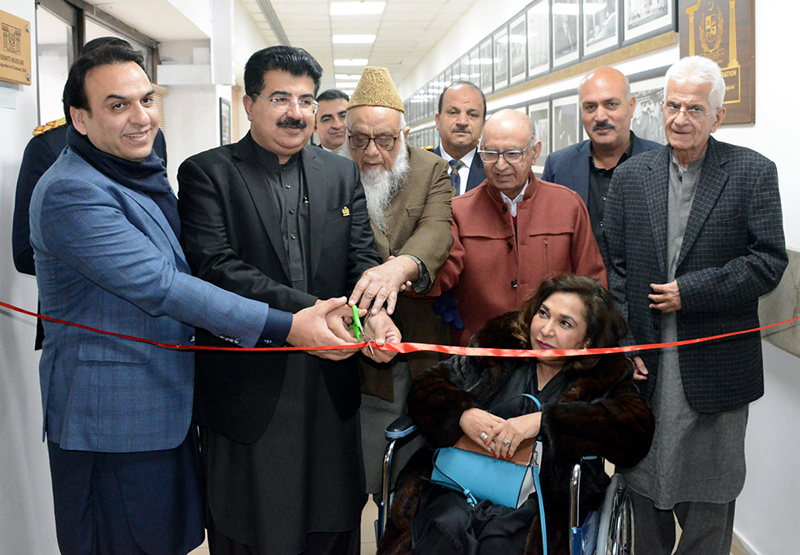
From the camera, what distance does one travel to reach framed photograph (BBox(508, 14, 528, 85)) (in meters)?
5.88

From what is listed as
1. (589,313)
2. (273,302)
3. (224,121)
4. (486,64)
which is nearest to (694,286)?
(589,313)

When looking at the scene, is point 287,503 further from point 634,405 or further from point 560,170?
point 560,170

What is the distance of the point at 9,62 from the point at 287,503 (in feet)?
5.56

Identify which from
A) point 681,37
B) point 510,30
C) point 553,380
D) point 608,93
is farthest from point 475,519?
point 510,30

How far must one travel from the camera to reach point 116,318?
170 cm

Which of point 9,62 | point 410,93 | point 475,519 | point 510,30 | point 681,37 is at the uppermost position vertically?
point 410,93

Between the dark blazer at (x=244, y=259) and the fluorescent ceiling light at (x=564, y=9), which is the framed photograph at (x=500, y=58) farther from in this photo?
the dark blazer at (x=244, y=259)

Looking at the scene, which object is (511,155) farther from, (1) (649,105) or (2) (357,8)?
(2) (357,8)

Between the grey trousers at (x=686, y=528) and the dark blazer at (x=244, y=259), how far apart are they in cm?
131

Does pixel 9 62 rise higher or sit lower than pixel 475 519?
higher

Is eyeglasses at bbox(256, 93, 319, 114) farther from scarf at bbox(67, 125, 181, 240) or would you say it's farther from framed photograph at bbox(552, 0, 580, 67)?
framed photograph at bbox(552, 0, 580, 67)

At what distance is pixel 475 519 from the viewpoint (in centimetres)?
190

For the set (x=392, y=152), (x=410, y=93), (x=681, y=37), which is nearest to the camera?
(x=392, y=152)

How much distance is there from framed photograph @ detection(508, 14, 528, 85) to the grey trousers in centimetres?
434
